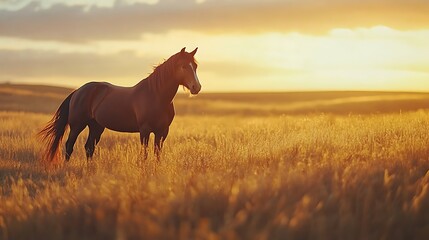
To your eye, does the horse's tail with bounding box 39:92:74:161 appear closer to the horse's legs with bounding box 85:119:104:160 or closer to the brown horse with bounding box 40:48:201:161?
the brown horse with bounding box 40:48:201:161

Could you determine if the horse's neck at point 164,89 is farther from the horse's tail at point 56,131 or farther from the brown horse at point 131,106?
the horse's tail at point 56,131

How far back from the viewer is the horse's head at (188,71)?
35.6 ft

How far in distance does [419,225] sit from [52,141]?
9062 millimetres

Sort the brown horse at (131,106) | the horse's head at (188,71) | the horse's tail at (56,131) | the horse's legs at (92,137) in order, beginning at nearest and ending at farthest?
the horse's head at (188,71) → the brown horse at (131,106) → the horse's tail at (56,131) → the horse's legs at (92,137)

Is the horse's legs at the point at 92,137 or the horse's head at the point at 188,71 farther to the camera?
the horse's legs at the point at 92,137

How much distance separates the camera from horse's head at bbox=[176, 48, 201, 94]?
10836mm

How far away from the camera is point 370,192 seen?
5.84m

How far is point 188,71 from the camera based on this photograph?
10891 millimetres

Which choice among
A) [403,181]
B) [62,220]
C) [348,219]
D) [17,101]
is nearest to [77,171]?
[62,220]

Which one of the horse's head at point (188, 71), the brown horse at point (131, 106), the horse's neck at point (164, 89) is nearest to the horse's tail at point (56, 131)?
the brown horse at point (131, 106)

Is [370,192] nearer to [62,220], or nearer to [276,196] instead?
[276,196]

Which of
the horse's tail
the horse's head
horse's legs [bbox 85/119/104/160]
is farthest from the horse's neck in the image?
the horse's tail

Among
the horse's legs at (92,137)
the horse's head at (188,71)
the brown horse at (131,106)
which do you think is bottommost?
the horse's legs at (92,137)

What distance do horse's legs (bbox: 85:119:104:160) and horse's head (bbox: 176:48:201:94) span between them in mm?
2977
